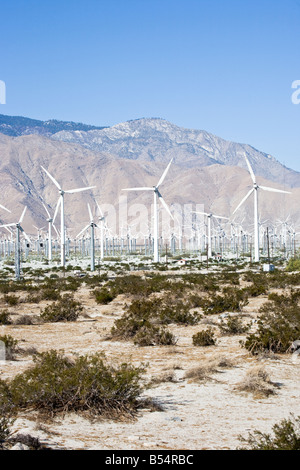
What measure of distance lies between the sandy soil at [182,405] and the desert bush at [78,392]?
290mm

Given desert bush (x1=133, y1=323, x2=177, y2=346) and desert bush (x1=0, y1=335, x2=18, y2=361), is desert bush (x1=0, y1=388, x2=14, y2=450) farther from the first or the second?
desert bush (x1=133, y1=323, x2=177, y2=346)

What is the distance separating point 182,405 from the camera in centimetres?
1009

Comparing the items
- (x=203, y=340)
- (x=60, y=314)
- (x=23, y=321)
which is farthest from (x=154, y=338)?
(x=60, y=314)

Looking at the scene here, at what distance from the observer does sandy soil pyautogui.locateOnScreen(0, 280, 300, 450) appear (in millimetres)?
8133

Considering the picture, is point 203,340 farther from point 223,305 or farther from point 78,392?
point 223,305

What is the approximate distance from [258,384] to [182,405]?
1764 mm

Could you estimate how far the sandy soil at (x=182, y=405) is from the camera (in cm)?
813

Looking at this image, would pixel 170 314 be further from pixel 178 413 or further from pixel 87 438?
pixel 87 438

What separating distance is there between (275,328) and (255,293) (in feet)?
51.0

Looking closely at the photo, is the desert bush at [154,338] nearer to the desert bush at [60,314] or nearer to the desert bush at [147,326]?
the desert bush at [147,326]

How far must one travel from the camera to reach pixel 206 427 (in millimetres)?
8781

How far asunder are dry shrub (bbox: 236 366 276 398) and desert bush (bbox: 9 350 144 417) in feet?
7.51

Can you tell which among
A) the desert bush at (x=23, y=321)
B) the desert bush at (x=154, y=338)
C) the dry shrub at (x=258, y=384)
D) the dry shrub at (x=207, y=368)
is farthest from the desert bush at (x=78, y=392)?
the desert bush at (x=23, y=321)

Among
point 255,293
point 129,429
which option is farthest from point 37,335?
point 255,293
